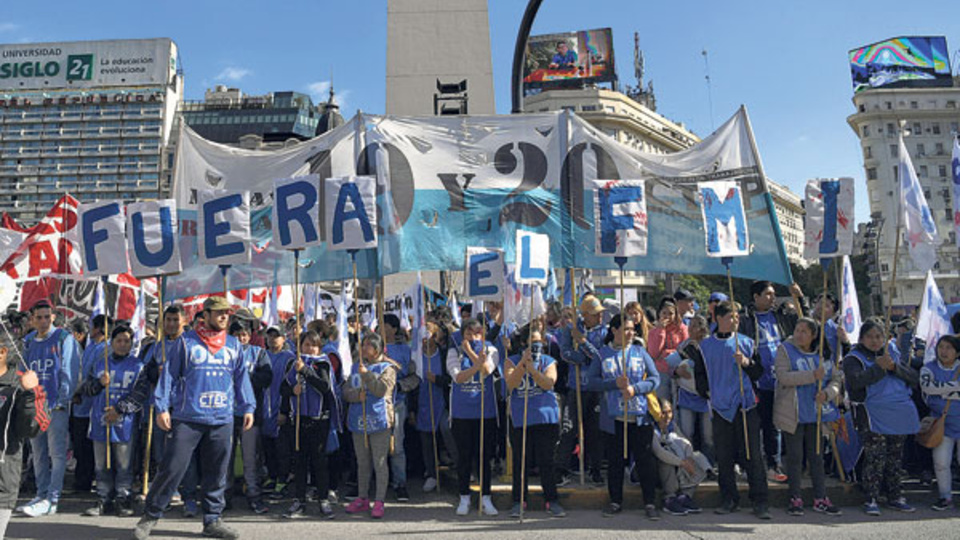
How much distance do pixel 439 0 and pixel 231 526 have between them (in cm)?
1379

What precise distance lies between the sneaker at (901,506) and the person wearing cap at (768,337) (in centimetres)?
97

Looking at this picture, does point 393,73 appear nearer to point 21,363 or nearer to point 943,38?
point 21,363

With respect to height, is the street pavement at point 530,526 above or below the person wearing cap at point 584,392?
below

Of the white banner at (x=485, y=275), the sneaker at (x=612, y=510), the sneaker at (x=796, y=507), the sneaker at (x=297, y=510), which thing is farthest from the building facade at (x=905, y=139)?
the sneaker at (x=297, y=510)

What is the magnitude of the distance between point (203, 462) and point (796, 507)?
5195 mm

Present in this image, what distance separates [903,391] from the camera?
684cm

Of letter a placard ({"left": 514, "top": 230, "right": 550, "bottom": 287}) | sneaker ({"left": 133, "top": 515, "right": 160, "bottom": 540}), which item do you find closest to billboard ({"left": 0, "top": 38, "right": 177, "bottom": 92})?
letter a placard ({"left": 514, "top": 230, "right": 550, "bottom": 287})

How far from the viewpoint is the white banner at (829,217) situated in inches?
275

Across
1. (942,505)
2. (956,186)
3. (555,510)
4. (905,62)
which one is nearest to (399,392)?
(555,510)

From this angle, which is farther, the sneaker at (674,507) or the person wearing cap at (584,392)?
the person wearing cap at (584,392)

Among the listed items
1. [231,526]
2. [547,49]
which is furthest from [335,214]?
[547,49]

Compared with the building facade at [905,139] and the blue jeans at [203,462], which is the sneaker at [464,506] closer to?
the blue jeans at [203,462]

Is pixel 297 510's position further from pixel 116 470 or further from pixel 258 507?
pixel 116 470

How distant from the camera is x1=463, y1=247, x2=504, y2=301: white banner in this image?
725 cm
